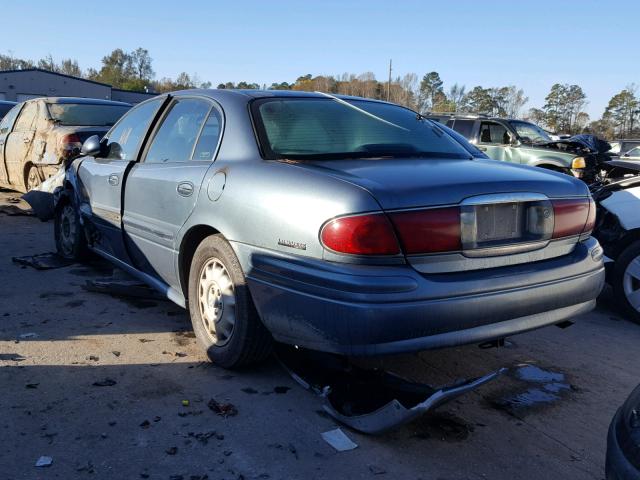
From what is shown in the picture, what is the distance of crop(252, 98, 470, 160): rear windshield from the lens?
3242 millimetres

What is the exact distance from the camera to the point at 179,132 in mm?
3990

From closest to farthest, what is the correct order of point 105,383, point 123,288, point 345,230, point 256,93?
point 345,230 < point 105,383 < point 256,93 < point 123,288

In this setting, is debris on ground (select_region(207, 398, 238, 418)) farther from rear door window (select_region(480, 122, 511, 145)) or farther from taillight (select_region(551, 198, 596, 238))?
rear door window (select_region(480, 122, 511, 145))

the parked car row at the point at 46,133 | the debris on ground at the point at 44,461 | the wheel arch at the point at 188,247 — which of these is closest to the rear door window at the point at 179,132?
the wheel arch at the point at 188,247

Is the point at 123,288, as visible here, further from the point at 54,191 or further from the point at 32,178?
the point at 32,178

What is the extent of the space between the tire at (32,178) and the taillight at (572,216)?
26.7 feet

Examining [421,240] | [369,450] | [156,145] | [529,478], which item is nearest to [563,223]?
[421,240]

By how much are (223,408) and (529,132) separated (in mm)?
11268

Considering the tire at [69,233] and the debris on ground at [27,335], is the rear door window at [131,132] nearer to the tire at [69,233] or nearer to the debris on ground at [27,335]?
the tire at [69,233]

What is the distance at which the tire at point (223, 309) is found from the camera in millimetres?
3125

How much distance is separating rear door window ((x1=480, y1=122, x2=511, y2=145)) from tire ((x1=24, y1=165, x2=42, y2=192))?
28.3ft

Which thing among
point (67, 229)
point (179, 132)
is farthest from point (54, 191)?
point (179, 132)

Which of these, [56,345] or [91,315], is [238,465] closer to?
[56,345]

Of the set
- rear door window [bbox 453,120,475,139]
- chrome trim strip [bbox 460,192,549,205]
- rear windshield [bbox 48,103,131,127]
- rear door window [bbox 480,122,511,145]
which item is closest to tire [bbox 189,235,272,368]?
chrome trim strip [bbox 460,192,549,205]
